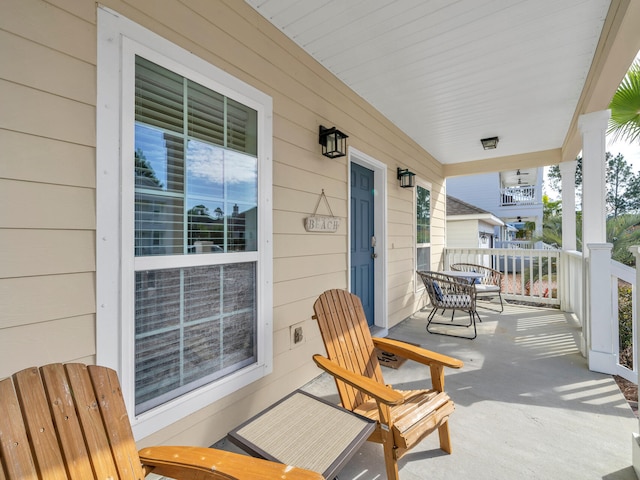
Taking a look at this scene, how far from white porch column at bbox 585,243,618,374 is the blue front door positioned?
2147mm

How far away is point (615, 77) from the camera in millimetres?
2545

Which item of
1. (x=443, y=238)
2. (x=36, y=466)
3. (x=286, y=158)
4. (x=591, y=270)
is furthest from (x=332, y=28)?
(x=443, y=238)

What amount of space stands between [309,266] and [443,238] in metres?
4.64

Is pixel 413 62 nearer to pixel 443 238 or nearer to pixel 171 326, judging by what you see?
pixel 171 326

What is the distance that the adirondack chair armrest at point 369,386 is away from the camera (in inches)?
55.7

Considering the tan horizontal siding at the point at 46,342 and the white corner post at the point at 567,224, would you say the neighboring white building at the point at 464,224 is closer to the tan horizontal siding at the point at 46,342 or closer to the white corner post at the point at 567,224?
the white corner post at the point at 567,224

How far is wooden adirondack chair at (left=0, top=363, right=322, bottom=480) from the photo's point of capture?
91cm

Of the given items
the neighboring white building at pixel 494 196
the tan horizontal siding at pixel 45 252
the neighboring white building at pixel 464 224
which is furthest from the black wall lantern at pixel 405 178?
the neighboring white building at pixel 494 196

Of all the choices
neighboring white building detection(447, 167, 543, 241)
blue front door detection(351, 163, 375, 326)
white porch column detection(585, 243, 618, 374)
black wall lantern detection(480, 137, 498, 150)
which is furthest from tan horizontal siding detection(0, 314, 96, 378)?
neighboring white building detection(447, 167, 543, 241)

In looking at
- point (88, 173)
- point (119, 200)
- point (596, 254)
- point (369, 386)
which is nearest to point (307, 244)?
point (369, 386)

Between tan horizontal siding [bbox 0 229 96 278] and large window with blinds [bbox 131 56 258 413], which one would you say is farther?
large window with blinds [bbox 131 56 258 413]

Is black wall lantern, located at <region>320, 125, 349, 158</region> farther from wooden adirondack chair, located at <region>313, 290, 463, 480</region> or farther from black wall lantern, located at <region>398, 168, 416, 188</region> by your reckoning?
black wall lantern, located at <region>398, 168, 416, 188</region>

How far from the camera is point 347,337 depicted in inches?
81.8

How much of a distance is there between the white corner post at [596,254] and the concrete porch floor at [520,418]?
233 mm
